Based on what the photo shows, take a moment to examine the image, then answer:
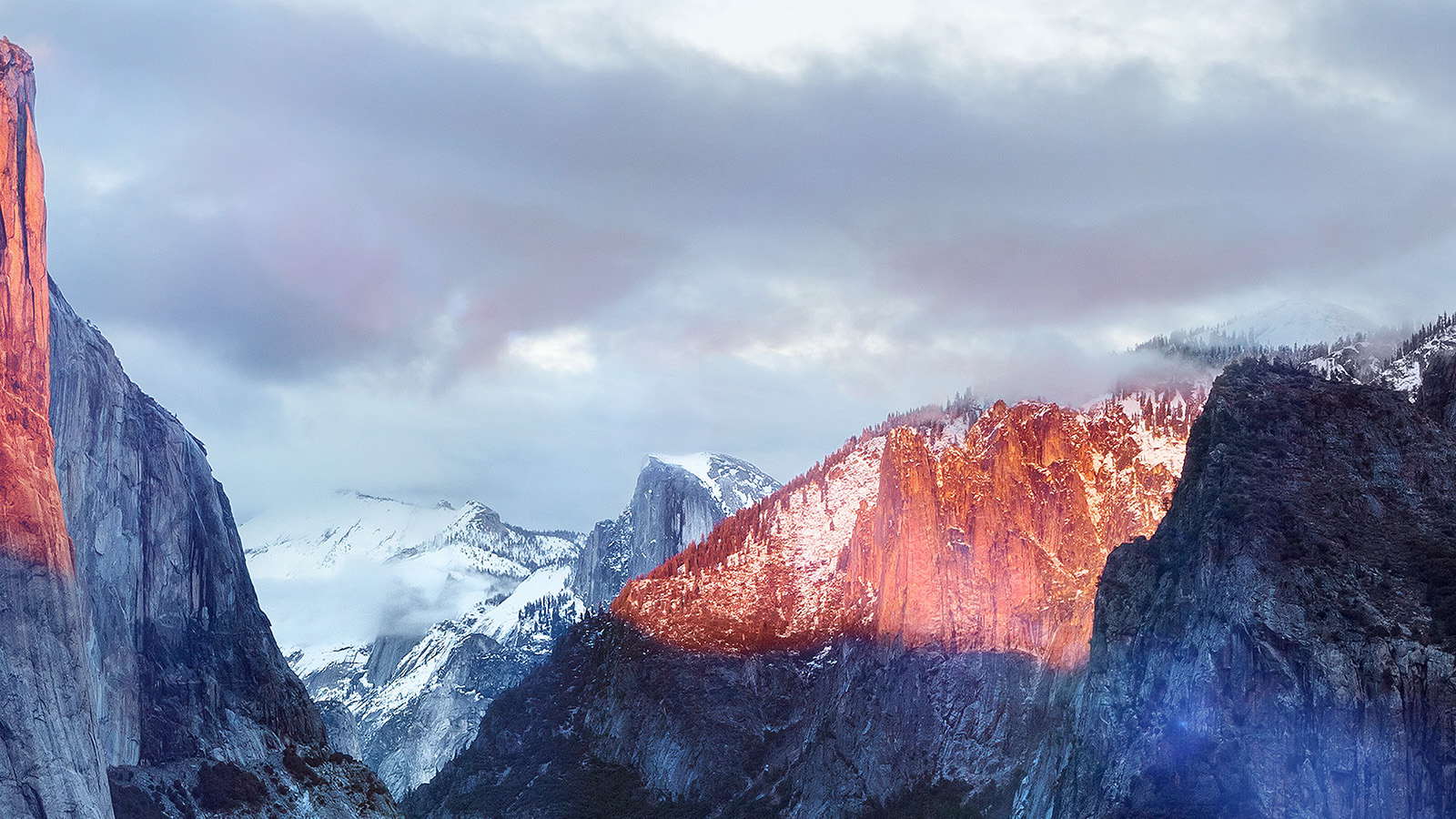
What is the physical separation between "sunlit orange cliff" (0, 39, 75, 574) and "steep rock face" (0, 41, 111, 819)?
10 centimetres

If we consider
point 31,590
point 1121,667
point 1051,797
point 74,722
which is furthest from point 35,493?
point 1051,797

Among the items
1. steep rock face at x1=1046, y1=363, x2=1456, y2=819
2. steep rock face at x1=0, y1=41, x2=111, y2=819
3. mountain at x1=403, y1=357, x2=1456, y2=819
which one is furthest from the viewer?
mountain at x1=403, y1=357, x2=1456, y2=819

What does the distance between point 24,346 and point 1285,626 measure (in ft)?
351

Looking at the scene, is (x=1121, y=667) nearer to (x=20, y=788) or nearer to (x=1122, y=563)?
(x=1122, y=563)

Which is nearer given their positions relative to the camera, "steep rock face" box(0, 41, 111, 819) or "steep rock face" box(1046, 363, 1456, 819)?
"steep rock face" box(0, 41, 111, 819)

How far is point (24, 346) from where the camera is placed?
113 m

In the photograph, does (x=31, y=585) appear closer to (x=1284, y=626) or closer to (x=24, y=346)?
(x=24, y=346)

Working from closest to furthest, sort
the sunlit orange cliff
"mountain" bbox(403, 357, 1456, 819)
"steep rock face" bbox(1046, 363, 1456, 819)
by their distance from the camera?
the sunlit orange cliff < "steep rock face" bbox(1046, 363, 1456, 819) < "mountain" bbox(403, 357, 1456, 819)

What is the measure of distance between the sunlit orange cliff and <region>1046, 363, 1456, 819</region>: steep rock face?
98.2m

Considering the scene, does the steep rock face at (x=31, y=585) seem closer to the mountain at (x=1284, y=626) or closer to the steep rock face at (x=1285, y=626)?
the mountain at (x=1284, y=626)

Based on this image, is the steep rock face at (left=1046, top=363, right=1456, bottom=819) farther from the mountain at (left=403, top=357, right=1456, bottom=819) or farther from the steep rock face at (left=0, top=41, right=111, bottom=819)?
the steep rock face at (left=0, top=41, right=111, bottom=819)

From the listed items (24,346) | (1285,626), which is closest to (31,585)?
(24,346)

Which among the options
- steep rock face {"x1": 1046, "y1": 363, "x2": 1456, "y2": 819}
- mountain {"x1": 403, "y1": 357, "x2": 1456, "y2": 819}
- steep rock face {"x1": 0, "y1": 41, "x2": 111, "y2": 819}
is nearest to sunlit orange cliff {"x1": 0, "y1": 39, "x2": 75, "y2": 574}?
steep rock face {"x1": 0, "y1": 41, "x2": 111, "y2": 819}

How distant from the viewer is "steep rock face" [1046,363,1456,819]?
131 m
